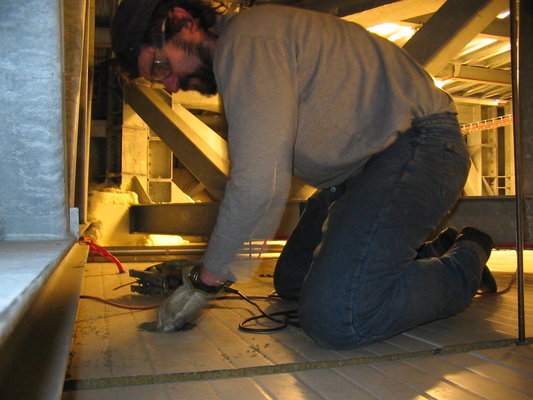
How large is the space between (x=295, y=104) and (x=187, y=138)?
10.5 feet

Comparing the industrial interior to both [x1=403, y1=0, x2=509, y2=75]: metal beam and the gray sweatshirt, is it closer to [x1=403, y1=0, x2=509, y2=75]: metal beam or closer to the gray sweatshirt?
[x1=403, y1=0, x2=509, y2=75]: metal beam

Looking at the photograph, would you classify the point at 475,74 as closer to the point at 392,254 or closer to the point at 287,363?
the point at 392,254

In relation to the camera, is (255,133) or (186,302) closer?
(255,133)

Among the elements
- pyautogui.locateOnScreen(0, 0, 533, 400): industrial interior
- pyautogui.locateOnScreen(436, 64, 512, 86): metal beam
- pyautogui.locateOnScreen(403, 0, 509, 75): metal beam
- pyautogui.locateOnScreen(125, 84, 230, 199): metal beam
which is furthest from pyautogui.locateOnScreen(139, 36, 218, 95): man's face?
pyautogui.locateOnScreen(436, 64, 512, 86): metal beam

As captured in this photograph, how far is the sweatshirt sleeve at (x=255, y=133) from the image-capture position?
136 centimetres

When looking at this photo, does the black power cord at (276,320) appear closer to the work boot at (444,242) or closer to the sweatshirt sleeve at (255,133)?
the sweatshirt sleeve at (255,133)

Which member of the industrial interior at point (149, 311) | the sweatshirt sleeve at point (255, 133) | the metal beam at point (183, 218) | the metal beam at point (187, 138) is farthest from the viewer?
the metal beam at point (187, 138)

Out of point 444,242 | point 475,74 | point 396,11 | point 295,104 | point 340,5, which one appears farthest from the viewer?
point 475,74

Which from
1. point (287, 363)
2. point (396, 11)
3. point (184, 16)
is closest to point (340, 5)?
point (396, 11)

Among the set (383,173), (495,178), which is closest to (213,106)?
(383,173)

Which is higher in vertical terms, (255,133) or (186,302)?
(255,133)

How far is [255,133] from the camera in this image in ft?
4.42

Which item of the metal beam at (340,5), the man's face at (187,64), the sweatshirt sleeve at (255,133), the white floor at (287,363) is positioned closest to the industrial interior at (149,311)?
the white floor at (287,363)

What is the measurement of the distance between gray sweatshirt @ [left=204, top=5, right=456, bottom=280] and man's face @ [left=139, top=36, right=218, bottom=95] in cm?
12
